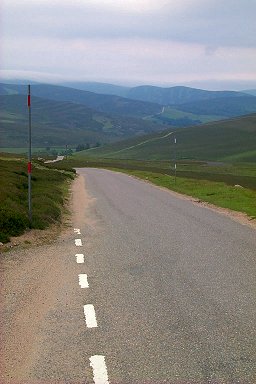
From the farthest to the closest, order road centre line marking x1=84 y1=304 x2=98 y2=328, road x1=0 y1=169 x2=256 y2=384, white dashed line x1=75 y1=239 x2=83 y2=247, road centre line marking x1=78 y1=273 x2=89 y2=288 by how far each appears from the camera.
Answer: white dashed line x1=75 y1=239 x2=83 y2=247 < road centre line marking x1=78 y1=273 x2=89 y2=288 < road centre line marking x1=84 y1=304 x2=98 y2=328 < road x1=0 y1=169 x2=256 y2=384

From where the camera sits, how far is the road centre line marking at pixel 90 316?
7180mm

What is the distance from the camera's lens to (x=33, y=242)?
13.6m

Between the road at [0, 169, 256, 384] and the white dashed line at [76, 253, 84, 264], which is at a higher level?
the road at [0, 169, 256, 384]

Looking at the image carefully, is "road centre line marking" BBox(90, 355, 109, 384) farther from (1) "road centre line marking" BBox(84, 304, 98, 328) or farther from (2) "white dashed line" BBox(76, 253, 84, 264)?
(2) "white dashed line" BBox(76, 253, 84, 264)

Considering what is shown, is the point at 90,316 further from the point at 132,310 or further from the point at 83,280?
the point at 83,280

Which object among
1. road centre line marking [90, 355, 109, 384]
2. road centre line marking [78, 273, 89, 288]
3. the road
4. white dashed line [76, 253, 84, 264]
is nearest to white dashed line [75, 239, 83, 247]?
the road

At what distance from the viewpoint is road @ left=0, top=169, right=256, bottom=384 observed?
578 cm

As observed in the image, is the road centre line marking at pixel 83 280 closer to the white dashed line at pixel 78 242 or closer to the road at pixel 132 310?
the road at pixel 132 310

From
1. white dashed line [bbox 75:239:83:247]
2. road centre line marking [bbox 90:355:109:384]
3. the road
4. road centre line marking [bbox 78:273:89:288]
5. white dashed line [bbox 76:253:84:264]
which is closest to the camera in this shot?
road centre line marking [bbox 90:355:109:384]

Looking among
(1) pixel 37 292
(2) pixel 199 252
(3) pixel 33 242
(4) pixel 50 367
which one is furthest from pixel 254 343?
(3) pixel 33 242

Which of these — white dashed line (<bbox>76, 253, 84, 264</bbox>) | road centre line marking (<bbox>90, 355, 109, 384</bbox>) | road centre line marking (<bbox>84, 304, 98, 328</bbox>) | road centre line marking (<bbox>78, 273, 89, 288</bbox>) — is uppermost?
road centre line marking (<bbox>90, 355, 109, 384</bbox>)

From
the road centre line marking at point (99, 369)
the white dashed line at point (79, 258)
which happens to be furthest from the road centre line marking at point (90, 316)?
the white dashed line at point (79, 258)

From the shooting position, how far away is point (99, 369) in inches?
225

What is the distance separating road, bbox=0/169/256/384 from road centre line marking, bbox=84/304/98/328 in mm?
16
